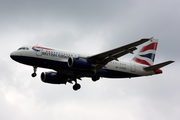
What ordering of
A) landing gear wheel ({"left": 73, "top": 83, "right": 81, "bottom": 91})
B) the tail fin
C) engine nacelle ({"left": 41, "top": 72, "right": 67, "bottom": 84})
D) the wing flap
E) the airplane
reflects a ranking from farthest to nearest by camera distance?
the tail fin
landing gear wheel ({"left": 73, "top": 83, "right": 81, "bottom": 91})
engine nacelle ({"left": 41, "top": 72, "right": 67, "bottom": 84})
the airplane
the wing flap

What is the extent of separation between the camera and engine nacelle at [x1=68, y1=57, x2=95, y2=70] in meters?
35.5

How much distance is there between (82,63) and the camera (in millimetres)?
36062

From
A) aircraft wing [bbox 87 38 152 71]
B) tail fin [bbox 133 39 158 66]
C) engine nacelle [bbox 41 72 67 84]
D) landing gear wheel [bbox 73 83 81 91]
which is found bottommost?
landing gear wheel [bbox 73 83 81 91]

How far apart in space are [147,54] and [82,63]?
14743 mm

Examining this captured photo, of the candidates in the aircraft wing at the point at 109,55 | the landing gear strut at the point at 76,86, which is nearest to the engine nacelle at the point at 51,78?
the landing gear strut at the point at 76,86

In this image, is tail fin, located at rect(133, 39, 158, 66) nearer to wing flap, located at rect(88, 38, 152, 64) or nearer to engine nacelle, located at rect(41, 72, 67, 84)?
wing flap, located at rect(88, 38, 152, 64)

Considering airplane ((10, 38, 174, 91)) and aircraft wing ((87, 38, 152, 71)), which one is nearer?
aircraft wing ((87, 38, 152, 71))

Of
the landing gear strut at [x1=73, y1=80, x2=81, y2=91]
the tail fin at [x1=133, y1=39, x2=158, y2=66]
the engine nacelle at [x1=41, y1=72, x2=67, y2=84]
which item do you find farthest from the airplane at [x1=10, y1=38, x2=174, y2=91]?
the tail fin at [x1=133, y1=39, x2=158, y2=66]

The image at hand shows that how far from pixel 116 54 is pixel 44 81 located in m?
13.0

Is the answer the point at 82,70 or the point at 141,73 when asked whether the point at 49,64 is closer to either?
the point at 82,70

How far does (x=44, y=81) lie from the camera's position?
43156mm

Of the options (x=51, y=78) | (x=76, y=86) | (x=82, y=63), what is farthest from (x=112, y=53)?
(x=51, y=78)

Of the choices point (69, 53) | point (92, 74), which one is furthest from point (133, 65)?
point (69, 53)

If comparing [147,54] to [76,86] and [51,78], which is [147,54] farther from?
[51,78]
